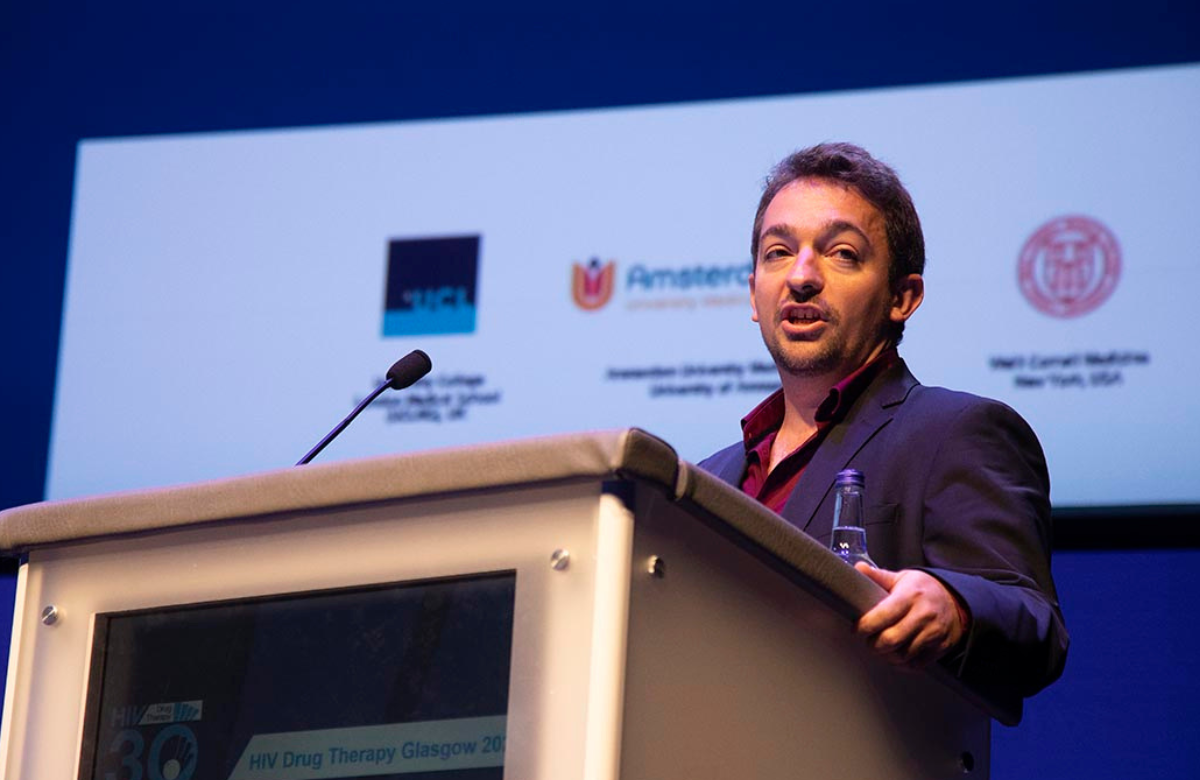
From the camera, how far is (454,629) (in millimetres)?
1071

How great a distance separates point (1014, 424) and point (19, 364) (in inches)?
108

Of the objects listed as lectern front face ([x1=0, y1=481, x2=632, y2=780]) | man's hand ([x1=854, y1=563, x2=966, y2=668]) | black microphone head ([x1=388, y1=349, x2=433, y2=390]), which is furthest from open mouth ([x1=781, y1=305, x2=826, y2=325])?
lectern front face ([x1=0, y1=481, x2=632, y2=780])

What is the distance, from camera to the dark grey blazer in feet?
4.43

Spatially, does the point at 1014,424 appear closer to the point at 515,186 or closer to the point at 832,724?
the point at 832,724

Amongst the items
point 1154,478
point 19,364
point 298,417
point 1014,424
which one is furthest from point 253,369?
point 1014,424

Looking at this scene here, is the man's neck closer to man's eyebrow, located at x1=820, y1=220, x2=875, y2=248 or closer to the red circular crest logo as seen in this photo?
man's eyebrow, located at x1=820, y1=220, x2=875, y2=248

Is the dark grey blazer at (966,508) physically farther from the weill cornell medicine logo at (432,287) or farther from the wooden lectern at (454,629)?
the weill cornell medicine logo at (432,287)

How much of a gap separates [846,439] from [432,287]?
174 centimetres

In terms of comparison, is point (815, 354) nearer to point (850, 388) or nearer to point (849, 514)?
point (850, 388)

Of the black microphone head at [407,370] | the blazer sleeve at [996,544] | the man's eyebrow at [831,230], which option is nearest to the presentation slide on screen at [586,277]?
the man's eyebrow at [831,230]

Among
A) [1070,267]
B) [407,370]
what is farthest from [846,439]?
[1070,267]

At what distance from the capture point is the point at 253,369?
11.4 ft

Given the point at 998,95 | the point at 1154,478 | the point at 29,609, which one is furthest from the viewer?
the point at 998,95

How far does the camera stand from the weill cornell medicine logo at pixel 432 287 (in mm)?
3381
